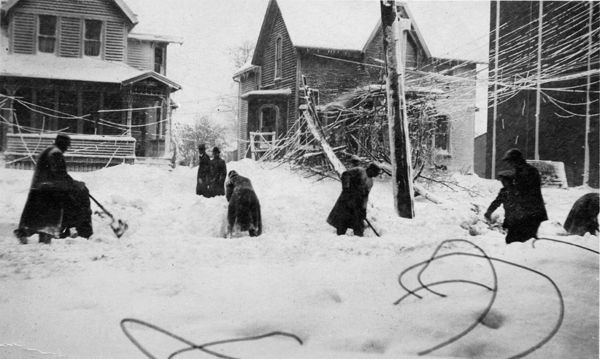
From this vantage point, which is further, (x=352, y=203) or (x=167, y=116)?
(x=352, y=203)

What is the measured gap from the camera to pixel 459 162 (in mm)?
6719

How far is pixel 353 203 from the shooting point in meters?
5.05

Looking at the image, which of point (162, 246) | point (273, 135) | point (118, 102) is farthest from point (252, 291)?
point (273, 135)

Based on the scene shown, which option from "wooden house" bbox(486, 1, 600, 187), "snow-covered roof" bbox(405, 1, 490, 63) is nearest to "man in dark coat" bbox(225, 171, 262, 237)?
"snow-covered roof" bbox(405, 1, 490, 63)

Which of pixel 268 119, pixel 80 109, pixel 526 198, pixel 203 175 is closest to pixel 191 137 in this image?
pixel 203 175

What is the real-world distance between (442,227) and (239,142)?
4.40 m

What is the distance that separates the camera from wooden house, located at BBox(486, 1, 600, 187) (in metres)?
5.50

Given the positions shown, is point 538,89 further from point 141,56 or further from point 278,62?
point 278,62

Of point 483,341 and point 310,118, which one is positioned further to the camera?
point 310,118

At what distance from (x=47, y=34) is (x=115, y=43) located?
1.14 metres

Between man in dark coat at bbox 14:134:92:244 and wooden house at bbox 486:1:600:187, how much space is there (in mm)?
4982

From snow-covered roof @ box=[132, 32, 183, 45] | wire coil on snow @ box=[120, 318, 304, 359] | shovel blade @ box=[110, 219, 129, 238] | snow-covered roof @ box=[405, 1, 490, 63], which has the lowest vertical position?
wire coil on snow @ box=[120, 318, 304, 359]

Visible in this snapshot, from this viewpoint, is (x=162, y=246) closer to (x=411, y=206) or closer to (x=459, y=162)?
(x=411, y=206)

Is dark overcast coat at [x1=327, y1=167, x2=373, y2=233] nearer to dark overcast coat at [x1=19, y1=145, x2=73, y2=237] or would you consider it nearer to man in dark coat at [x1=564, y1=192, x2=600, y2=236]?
man in dark coat at [x1=564, y1=192, x2=600, y2=236]
